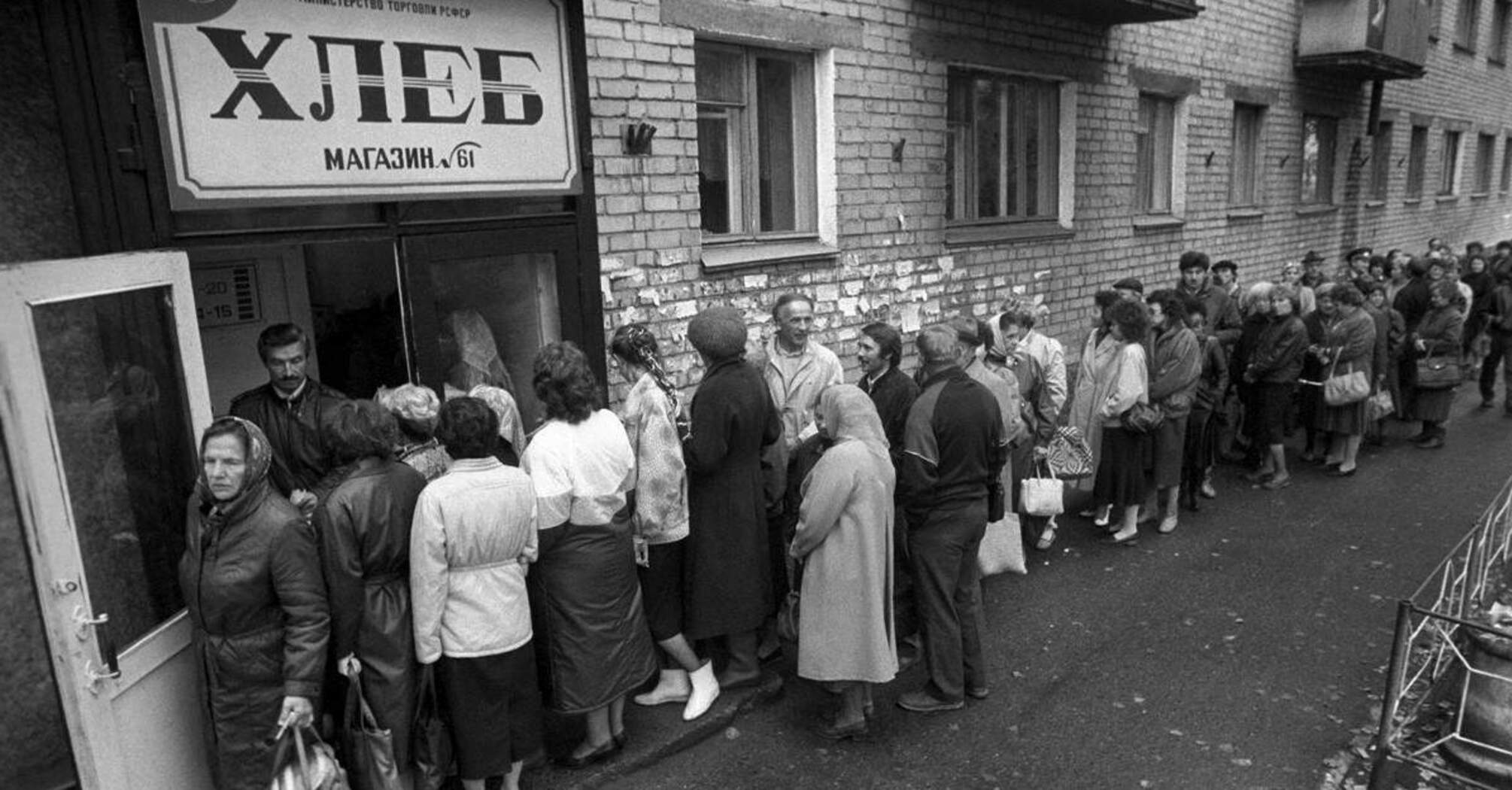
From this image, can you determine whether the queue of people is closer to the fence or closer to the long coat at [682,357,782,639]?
the long coat at [682,357,782,639]

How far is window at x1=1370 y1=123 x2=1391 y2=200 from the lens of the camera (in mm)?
15289

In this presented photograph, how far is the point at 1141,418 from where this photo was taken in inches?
252

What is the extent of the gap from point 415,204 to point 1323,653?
5166 millimetres

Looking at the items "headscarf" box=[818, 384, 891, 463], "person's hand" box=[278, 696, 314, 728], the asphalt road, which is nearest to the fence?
the asphalt road

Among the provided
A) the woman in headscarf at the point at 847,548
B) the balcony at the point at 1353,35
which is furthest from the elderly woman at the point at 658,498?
the balcony at the point at 1353,35

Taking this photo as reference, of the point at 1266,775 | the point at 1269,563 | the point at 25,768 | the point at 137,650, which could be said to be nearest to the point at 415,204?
the point at 137,650

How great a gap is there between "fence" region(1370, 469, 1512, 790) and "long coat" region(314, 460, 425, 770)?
3656 mm

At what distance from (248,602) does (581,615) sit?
1.23 meters

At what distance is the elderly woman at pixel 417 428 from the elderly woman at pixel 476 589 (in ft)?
1.19

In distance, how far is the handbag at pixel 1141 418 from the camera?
6395mm

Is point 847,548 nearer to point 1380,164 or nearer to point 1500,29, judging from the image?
point 1380,164

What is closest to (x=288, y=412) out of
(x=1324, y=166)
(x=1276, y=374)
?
(x=1276, y=374)

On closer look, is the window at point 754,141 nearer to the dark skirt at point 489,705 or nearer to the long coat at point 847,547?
the long coat at point 847,547

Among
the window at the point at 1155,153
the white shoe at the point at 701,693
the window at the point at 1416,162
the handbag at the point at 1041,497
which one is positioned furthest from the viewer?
the window at the point at 1416,162
